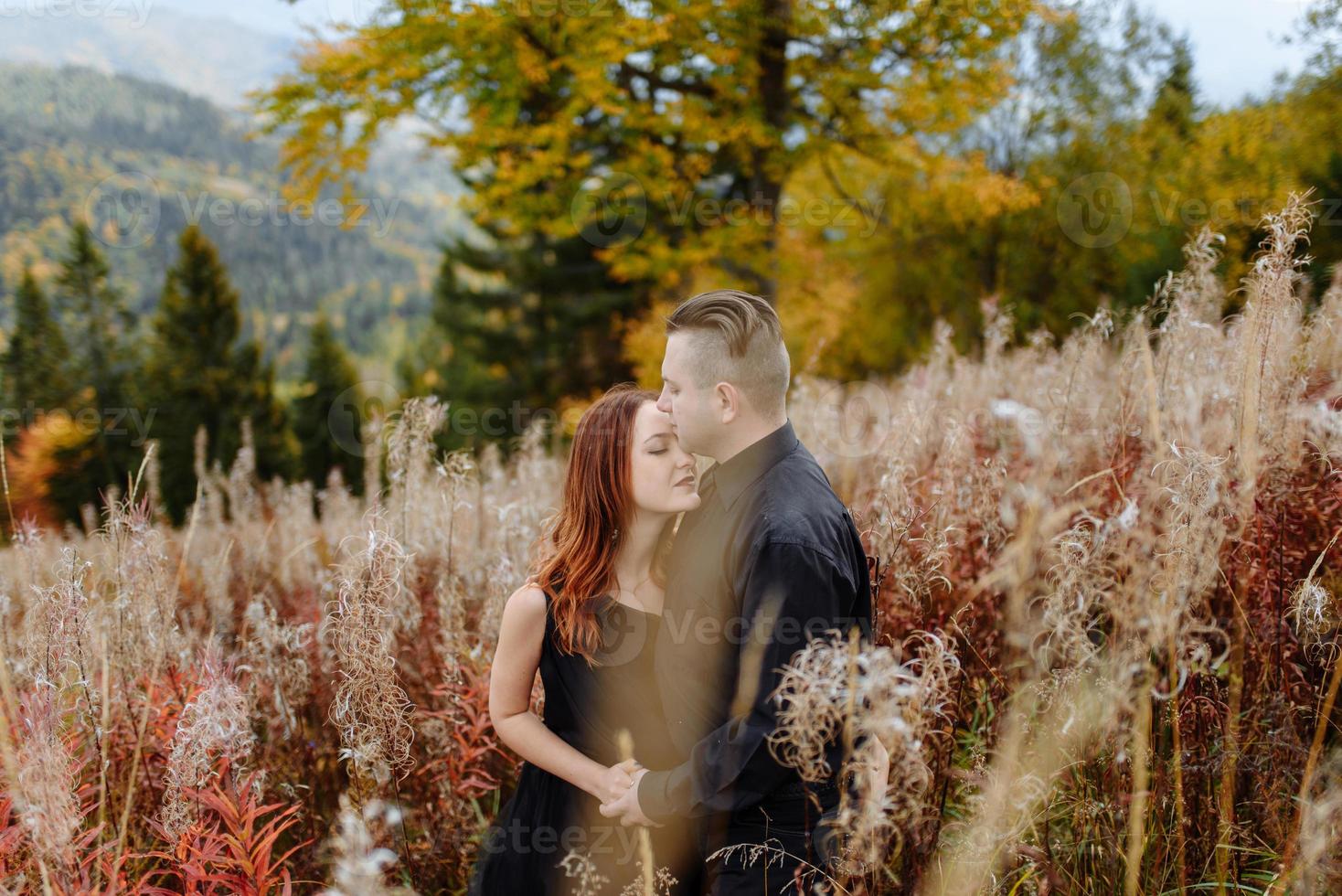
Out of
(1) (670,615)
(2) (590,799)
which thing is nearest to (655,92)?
(1) (670,615)

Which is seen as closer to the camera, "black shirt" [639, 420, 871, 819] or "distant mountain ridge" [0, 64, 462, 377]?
"black shirt" [639, 420, 871, 819]

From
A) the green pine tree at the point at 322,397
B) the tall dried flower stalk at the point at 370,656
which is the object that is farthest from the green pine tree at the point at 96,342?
the tall dried flower stalk at the point at 370,656

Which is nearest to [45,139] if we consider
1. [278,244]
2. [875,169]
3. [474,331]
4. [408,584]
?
[278,244]

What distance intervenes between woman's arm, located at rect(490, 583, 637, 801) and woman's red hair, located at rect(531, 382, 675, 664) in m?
0.08

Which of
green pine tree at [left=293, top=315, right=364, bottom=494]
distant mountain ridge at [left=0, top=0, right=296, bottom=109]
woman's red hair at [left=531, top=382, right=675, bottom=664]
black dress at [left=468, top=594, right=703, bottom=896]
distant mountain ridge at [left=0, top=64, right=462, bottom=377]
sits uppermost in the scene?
distant mountain ridge at [left=0, top=0, right=296, bottom=109]

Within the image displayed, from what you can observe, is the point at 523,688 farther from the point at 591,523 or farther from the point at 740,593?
the point at 740,593

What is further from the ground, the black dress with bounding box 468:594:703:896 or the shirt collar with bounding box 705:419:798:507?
the shirt collar with bounding box 705:419:798:507

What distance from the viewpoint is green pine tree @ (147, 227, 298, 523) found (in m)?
34.4

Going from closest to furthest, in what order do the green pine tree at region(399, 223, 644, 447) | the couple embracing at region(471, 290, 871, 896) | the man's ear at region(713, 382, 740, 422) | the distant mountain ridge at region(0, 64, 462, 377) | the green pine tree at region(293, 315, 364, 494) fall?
the couple embracing at region(471, 290, 871, 896)
the man's ear at region(713, 382, 740, 422)
the green pine tree at region(399, 223, 644, 447)
the green pine tree at region(293, 315, 364, 494)
the distant mountain ridge at region(0, 64, 462, 377)

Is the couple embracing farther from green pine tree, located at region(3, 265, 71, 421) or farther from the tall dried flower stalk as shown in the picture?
green pine tree, located at region(3, 265, 71, 421)

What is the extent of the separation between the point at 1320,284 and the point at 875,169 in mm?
7969

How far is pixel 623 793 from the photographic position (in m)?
2.08

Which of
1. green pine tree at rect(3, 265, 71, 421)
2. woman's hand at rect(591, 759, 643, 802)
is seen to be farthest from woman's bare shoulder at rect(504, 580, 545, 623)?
green pine tree at rect(3, 265, 71, 421)

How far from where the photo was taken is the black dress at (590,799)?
219 centimetres
